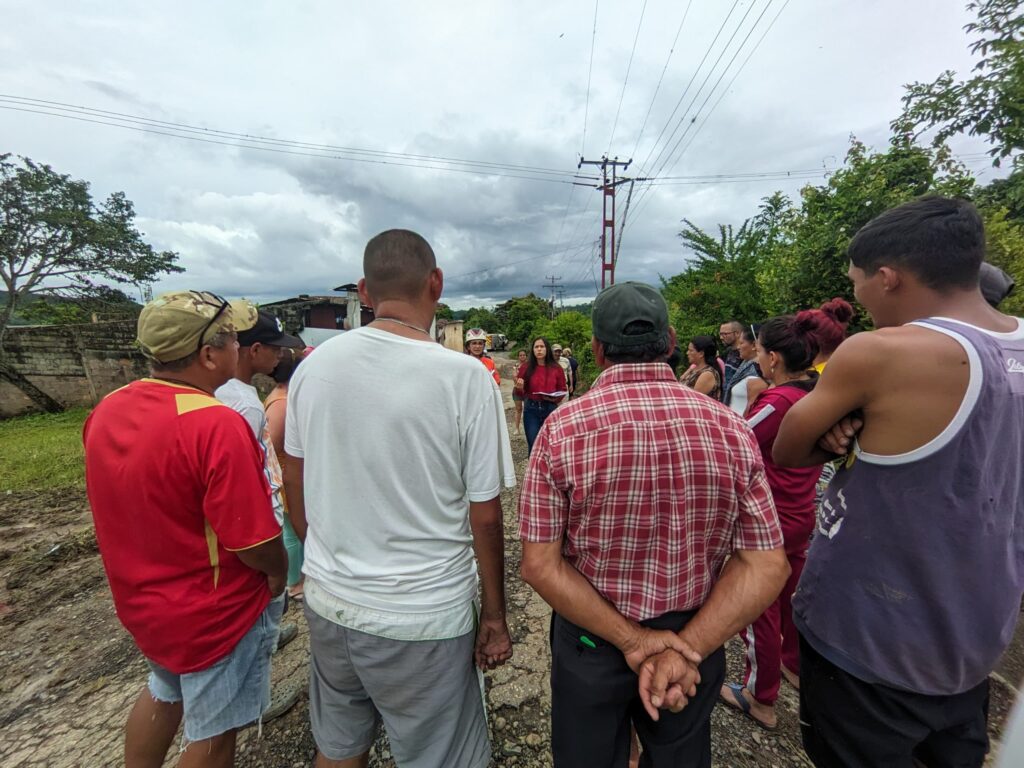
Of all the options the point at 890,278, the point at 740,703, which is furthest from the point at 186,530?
the point at 740,703

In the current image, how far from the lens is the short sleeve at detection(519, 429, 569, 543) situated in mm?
1161

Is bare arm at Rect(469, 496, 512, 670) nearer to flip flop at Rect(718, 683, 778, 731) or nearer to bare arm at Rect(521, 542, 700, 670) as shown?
bare arm at Rect(521, 542, 700, 670)

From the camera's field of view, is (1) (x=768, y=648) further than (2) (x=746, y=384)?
No

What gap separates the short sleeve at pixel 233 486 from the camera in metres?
1.25

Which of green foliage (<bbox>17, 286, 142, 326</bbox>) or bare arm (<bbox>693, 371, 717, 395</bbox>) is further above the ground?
green foliage (<bbox>17, 286, 142, 326</bbox>)

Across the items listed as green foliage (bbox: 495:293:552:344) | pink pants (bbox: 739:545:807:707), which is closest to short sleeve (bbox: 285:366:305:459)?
pink pants (bbox: 739:545:807:707)

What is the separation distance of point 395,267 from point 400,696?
1.37 m

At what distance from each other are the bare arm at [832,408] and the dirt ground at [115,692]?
1.61 m

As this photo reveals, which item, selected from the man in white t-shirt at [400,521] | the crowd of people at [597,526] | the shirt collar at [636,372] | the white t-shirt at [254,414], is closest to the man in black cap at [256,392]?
the white t-shirt at [254,414]

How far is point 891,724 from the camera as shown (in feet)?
3.69

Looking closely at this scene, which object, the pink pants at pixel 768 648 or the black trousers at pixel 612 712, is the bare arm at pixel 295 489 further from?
the pink pants at pixel 768 648

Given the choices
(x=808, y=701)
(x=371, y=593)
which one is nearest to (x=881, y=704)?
(x=808, y=701)

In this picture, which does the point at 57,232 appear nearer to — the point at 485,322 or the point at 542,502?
the point at 542,502

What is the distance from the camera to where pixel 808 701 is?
1282 mm
